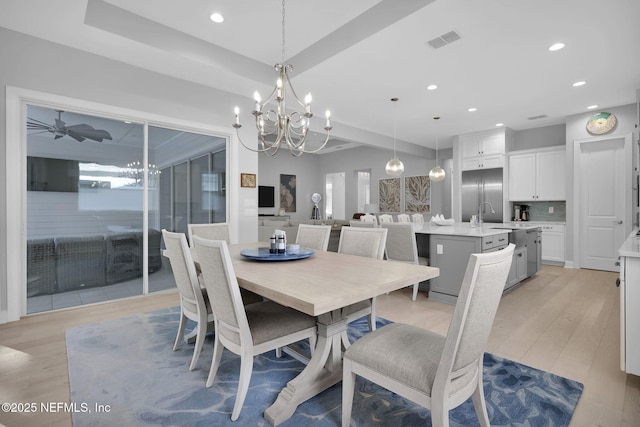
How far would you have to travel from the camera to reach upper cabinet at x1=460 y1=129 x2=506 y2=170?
20.6 feet

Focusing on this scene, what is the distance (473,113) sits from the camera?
17.6 feet

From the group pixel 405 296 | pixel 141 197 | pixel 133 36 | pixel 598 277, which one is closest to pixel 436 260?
pixel 405 296

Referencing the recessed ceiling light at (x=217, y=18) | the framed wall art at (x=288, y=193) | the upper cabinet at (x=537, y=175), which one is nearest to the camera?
the recessed ceiling light at (x=217, y=18)

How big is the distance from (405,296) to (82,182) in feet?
12.7

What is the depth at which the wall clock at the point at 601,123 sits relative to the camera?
16.6ft

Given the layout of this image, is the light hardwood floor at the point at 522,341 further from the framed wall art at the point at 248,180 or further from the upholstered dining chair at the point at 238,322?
the framed wall art at the point at 248,180

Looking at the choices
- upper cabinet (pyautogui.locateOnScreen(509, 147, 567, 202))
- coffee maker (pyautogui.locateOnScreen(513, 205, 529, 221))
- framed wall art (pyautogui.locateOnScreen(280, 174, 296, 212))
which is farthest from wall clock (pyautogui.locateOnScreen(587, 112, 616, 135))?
framed wall art (pyautogui.locateOnScreen(280, 174, 296, 212))

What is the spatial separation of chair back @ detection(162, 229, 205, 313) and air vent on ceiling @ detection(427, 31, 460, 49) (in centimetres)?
289

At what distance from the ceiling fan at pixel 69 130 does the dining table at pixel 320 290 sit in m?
2.60

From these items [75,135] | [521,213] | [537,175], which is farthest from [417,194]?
[75,135]

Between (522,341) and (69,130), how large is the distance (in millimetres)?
4725

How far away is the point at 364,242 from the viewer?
257 centimetres

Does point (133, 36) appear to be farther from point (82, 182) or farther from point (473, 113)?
point (473, 113)

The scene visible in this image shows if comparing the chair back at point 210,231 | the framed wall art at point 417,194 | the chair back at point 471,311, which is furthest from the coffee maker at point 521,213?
the chair back at point 471,311
